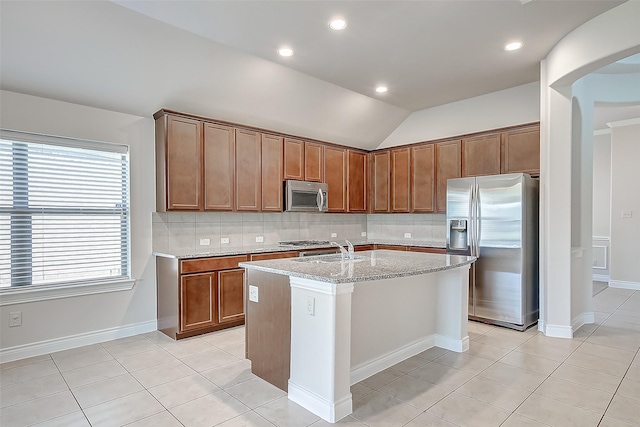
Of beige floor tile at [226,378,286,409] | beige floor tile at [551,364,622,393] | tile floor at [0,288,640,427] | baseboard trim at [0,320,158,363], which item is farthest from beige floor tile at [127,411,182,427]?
beige floor tile at [551,364,622,393]

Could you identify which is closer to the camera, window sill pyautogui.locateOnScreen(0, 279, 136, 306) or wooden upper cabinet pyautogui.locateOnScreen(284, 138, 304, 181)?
window sill pyautogui.locateOnScreen(0, 279, 136, 306)

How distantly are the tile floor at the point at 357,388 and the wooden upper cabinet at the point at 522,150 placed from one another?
2023 millimetres

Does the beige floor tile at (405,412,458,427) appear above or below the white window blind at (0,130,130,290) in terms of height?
below

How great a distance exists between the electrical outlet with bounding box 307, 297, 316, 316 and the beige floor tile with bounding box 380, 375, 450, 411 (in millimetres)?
846

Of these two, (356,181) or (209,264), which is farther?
(356,181)

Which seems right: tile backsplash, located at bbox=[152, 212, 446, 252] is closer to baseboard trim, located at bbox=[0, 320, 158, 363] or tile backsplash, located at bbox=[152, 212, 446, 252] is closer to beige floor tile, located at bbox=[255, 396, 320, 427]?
baseboard trim, located at bbox=[0, 320, 158, 363]

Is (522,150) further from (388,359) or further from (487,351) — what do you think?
(388,359)

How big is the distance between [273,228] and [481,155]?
3.02 meters

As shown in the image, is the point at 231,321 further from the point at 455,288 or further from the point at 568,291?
the point at 568,291

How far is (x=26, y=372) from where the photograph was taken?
3.02 meters

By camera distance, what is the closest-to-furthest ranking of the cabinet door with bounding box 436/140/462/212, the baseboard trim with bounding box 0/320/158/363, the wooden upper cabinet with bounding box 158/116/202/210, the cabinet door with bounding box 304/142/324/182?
the baseboard trim with bounding box 0/320/158/363, the wooden upper cabinet with bounding box 158/116/202/210, the cabinet door with bounding box 436/140/462/212, the cabinet door with bounding box 304/142/324/182

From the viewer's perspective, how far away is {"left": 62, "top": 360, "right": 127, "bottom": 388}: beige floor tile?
2.85 meters

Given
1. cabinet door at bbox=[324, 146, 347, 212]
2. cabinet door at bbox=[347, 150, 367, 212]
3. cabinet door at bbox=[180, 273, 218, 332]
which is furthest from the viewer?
cabinet door at bbox=[347, 150, 367, 212]

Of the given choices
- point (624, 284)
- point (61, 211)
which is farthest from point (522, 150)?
point (61, 211)
